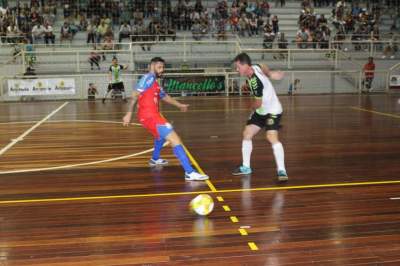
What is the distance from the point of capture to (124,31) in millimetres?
24844

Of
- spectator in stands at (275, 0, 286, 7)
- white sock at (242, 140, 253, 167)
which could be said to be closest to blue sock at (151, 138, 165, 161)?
white sock at (242, 140, 253, 167)

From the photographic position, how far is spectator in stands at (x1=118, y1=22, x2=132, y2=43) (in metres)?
24.7

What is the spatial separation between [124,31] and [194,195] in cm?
2020

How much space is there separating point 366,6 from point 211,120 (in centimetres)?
2070

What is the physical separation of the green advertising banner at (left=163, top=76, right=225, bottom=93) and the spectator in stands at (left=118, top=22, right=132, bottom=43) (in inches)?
176

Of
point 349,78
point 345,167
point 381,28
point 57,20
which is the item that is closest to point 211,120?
point 345,167

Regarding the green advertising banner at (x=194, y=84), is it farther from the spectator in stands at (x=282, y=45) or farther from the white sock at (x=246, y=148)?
the white sock at (x=246, y=148)

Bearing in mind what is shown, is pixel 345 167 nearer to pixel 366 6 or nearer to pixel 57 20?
pixel 57 20

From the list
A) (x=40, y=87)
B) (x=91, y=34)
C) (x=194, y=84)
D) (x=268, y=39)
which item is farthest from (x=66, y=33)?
(x=268, y=39)

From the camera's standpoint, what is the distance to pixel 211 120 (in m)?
13.6

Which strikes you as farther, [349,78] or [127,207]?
[349,78]

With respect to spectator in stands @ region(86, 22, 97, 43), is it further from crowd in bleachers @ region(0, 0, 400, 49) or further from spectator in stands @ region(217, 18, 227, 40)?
spectator in stands @ region(217, 18, 227, 40)

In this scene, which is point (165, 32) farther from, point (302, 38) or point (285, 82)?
point (302, 38)

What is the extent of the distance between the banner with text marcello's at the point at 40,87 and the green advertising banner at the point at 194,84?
14.4 feet
